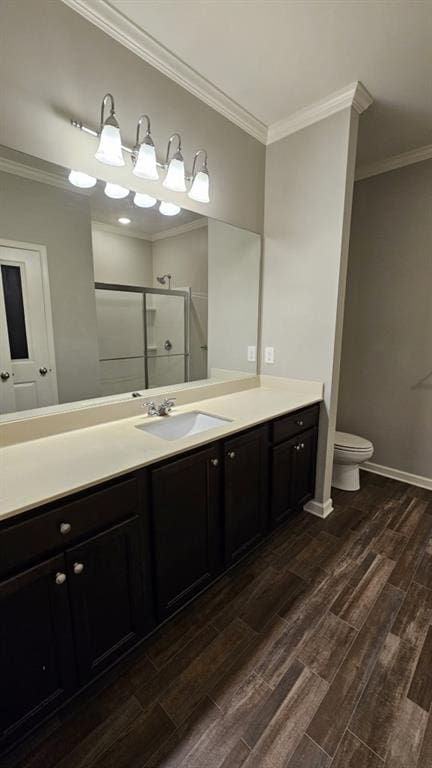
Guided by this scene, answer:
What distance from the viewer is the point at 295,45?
1.53m

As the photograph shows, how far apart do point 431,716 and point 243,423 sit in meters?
1.24

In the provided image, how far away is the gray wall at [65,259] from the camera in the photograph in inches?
51.6

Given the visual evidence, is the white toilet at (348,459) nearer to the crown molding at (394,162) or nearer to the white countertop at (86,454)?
the white countertop at (86,454)

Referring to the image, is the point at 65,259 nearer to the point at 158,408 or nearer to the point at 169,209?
the point at 169,209

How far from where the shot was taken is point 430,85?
69.1 inches

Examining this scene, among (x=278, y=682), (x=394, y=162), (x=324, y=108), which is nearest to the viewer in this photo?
(x=278, y=682)

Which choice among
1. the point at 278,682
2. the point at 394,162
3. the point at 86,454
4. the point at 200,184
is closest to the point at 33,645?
the point at 86,454

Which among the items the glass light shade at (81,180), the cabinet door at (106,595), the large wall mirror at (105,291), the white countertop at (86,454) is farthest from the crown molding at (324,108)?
the cabinet door at (106,595)

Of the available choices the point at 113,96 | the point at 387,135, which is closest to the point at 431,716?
the point at 113,96

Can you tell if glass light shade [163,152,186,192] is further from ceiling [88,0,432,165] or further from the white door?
the white door

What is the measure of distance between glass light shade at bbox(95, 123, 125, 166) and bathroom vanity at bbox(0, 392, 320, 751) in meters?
1.20

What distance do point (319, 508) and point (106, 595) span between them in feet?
5.32

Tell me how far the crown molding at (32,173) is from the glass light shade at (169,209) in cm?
51

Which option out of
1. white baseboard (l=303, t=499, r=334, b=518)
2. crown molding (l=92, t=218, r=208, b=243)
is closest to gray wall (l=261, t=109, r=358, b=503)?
white baseboard (l=303, t=499, r=334, b=518)
